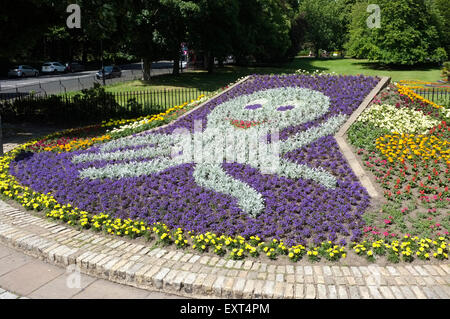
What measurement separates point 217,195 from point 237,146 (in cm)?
254

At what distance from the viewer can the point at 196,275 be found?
5.00m

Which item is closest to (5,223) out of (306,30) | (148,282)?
(148,282)

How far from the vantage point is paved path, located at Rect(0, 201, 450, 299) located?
15.4 feet

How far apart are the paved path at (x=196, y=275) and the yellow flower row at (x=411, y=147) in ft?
12.3

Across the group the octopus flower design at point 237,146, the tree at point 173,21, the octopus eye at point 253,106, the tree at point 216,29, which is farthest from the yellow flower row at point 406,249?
the tree at point 216,29

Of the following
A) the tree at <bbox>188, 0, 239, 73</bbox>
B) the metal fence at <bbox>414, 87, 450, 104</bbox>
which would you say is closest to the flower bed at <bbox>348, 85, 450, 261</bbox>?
the metal fence at <bbox>414, 87, 450, 104</bbox>

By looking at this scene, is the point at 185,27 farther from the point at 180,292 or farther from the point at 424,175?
the point at 180,292

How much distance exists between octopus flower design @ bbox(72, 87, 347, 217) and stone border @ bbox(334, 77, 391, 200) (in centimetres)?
28

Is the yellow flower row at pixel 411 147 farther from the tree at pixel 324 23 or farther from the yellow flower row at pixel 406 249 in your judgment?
the tree at pixel 324 23

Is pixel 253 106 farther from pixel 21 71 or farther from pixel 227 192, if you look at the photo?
pixel 21 71

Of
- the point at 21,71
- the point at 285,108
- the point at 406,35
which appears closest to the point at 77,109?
the point at 285,108

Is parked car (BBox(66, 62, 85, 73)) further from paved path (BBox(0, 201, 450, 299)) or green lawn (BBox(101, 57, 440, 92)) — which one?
paved path (BBox(0, 201, 450, 299))

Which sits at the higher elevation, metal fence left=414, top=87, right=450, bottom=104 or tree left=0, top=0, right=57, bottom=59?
tree left=0, top=0, right=57, bottom=59
